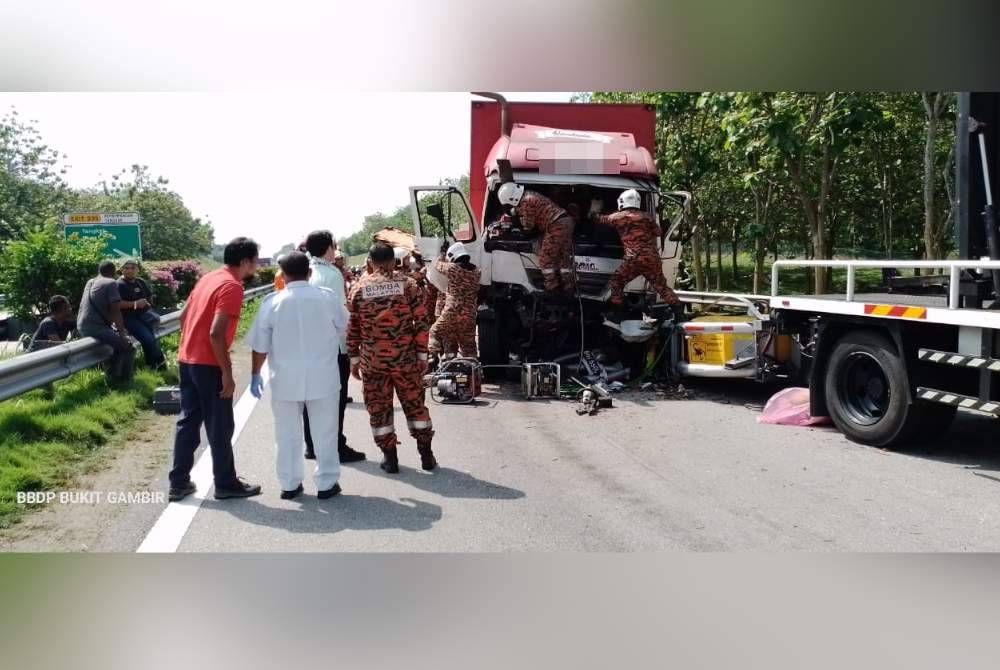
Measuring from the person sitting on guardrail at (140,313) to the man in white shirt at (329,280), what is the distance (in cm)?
212

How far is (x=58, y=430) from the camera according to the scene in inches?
259

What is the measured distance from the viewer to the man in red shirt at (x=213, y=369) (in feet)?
17.9

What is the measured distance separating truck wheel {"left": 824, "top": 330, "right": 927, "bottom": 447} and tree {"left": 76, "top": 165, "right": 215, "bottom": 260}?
5.24m

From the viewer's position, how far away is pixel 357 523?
204 inches

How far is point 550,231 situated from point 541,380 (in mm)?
1722

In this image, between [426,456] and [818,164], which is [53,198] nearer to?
[426,456]

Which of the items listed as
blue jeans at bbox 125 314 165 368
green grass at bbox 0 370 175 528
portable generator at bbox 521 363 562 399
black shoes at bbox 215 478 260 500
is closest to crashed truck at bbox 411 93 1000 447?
portable generator at bbox 521 363 562 399

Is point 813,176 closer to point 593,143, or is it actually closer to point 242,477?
point 593,143

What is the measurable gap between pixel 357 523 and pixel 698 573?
198 centimetres

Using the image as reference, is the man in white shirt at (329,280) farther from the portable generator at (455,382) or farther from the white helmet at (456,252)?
the white helmet at (456,252)

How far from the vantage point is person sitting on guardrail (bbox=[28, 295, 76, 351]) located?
25.5 ft

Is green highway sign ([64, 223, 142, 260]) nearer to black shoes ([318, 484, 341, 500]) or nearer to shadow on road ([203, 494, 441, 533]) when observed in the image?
shadow on road ([203, 494, 441, 533])

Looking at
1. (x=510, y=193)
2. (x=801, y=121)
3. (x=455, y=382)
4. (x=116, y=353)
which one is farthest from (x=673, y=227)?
(x=116, y=353)

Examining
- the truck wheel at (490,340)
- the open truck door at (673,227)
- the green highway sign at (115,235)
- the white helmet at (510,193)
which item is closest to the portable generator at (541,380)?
the truck wheel at (490,340)
